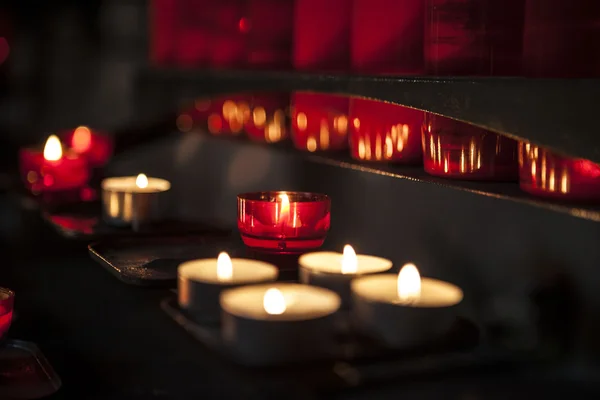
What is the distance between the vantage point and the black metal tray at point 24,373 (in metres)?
0.95

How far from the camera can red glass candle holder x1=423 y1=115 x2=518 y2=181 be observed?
2.81 feet

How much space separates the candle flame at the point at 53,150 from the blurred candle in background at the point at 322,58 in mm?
503

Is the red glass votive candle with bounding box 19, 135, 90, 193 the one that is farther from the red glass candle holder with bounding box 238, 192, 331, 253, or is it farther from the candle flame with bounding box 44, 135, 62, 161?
the red glass candle holder with bounding box 238, 192, 331, 253

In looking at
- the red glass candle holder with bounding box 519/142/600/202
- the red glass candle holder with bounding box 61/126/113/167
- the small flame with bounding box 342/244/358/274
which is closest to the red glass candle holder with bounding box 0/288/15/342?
the small flame with bounding box 342/244/358/274

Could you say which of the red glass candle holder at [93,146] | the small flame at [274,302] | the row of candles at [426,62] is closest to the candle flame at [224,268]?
the small flame at [274,302]

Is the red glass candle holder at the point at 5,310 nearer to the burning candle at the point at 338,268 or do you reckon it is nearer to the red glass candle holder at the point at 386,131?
the burning candle at the point at 338,268

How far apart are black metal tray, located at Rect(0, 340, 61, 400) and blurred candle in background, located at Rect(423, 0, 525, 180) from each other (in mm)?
565

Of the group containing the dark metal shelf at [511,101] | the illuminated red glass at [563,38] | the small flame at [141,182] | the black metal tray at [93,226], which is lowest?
the black metal tray at [93,226]

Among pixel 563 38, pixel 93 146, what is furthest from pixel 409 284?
pixel 93 146

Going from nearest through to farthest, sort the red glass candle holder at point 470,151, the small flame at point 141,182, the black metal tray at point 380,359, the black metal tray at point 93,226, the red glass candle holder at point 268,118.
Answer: the black metal tray at point 380,359 < the red glass candle holder at point 470,151 < the black metal tray at point 93,226 < the small flame at point 141,182 < the red glass candle holder at point 268,118

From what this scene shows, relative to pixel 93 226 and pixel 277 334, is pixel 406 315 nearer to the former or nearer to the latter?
pixel 277 334

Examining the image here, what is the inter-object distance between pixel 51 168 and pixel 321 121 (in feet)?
1.85

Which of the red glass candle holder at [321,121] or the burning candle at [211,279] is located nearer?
the burning candle at [211,279]

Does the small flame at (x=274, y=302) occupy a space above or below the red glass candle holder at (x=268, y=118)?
below
